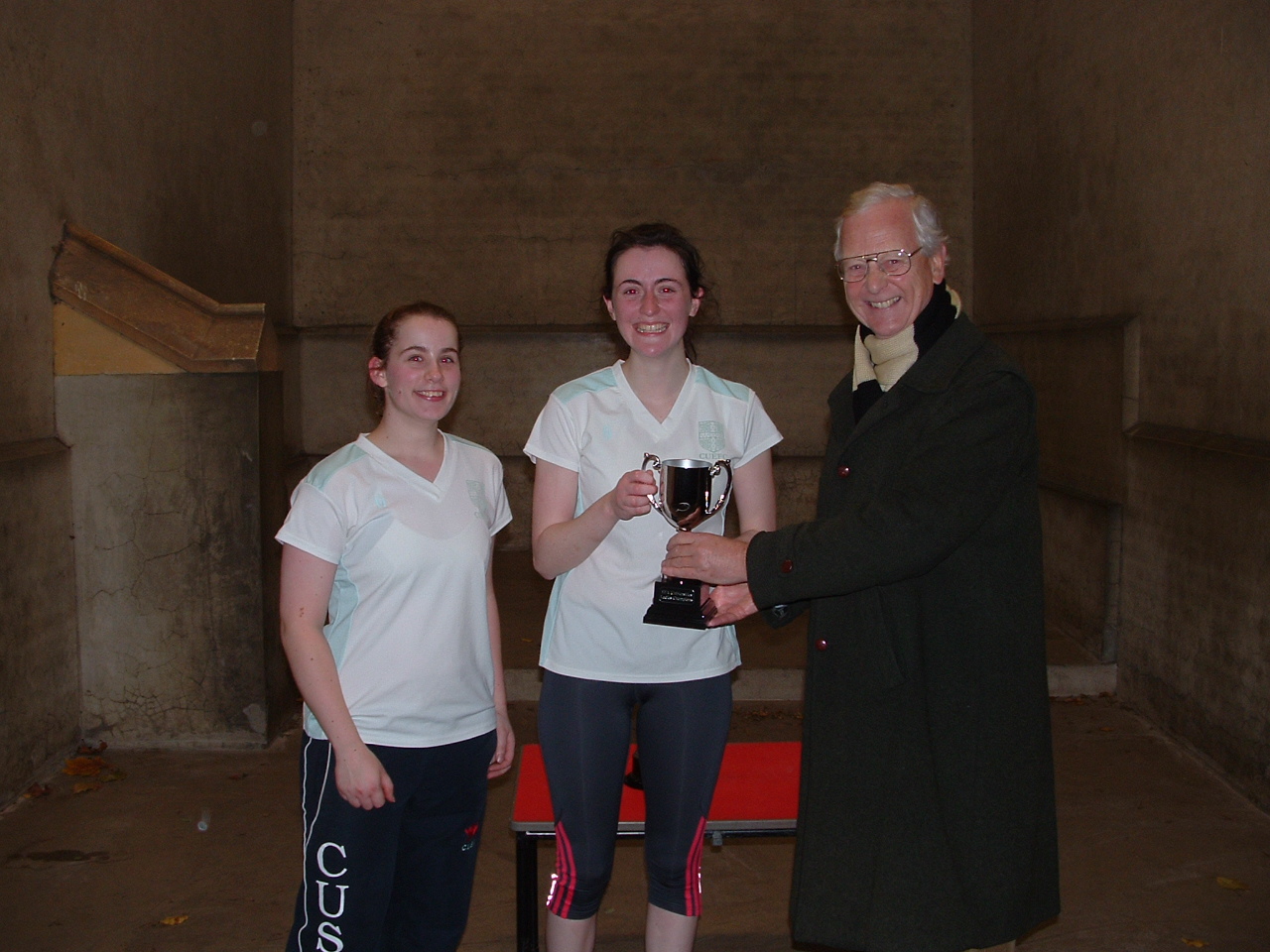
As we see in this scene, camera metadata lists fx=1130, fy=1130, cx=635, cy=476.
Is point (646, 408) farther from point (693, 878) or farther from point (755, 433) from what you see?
point (693, 878)

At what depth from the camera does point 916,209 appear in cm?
206

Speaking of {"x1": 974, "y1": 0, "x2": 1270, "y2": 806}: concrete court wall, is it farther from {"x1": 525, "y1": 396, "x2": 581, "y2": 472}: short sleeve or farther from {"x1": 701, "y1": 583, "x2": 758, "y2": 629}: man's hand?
{"x1": 525, "y1": 396, "x2": 581, "y2": 472}: short sleeve

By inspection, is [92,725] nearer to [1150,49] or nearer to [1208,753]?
[1208,753]

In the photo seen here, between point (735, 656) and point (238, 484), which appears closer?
point (735, 656)

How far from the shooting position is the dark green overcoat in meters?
1.87

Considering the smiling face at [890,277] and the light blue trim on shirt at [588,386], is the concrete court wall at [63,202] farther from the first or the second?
the smiling face at [890,277]

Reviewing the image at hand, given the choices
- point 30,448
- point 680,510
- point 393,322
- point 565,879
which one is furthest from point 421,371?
point 30,448

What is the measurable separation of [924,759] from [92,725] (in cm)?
449

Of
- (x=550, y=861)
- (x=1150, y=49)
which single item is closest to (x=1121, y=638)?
(x=1150, y=49)

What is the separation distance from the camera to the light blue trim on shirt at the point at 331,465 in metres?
2.25

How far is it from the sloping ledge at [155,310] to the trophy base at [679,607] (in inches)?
130

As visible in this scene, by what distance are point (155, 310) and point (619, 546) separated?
3.50 meters

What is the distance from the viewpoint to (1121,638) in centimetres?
623

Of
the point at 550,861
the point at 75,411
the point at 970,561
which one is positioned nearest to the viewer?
the point at 970,561
